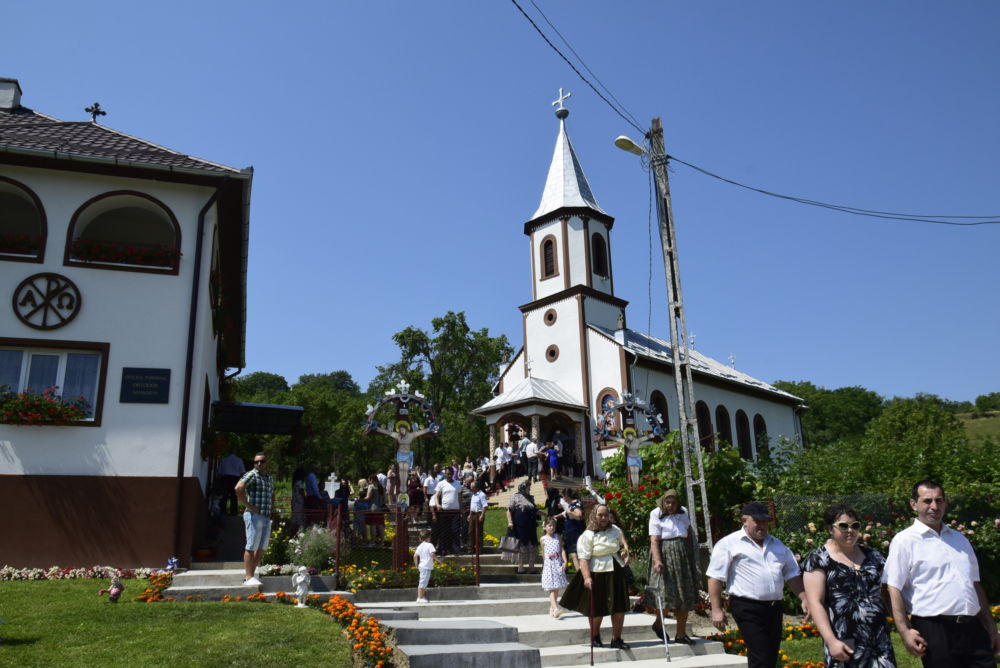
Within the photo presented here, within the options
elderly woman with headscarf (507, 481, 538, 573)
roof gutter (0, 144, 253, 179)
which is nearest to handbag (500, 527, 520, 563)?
elderly woman with headscarf (507, 481, 538, 573)

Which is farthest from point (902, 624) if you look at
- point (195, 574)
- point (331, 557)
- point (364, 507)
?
point (364, 507)

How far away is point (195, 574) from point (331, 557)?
195 centimetres

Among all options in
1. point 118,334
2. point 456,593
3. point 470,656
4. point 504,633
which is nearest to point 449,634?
point 504,633

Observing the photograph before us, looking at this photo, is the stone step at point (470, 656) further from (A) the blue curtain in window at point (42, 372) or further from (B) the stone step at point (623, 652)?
(A) the blue curtain in window at point (42, 372)

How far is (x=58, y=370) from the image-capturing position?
1323 centimetres

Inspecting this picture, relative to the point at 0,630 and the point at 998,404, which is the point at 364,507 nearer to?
the point at 0,630

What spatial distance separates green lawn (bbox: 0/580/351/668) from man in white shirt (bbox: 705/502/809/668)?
12.2ft

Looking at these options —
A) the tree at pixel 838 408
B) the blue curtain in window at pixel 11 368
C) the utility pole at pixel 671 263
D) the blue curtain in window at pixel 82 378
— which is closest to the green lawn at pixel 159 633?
the blue curtain in window at pixel 82 378

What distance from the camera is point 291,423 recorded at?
1741cm

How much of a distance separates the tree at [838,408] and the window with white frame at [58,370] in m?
79.8

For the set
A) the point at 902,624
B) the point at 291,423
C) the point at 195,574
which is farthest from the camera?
the point at 291,423

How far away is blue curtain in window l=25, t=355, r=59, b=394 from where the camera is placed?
1312cm

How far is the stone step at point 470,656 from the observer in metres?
7.11

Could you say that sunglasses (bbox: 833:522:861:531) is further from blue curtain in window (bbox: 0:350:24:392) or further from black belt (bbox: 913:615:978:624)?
blue curtain in window (bbox: 0:350:24:392)
